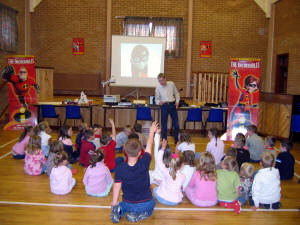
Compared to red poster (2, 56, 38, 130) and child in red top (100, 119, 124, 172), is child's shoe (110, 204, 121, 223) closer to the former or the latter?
child in red top (100, 119, 124, 172)

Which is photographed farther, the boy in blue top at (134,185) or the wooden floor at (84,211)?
the wooden floor at (84,211)

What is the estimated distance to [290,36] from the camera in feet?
34.6

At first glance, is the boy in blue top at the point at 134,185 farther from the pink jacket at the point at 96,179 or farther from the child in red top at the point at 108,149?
the child in red top at the point at 108,149

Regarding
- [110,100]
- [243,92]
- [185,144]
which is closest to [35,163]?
[185,144]

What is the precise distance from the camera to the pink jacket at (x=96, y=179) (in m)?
3.92

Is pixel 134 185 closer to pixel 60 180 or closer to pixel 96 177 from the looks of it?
pixel 96 177

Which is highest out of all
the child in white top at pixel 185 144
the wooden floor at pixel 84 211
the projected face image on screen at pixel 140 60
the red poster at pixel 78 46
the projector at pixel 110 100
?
the red poster at pixel 78 46

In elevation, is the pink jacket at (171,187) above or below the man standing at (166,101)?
below

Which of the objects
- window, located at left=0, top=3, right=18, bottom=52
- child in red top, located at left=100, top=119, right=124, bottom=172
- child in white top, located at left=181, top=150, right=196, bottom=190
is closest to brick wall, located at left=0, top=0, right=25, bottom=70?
window, located at left=0, top=3, right=18, bottom=52

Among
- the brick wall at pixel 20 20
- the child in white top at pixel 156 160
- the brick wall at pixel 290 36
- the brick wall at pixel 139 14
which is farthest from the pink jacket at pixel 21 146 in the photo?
the brick wall at pixel 290 36

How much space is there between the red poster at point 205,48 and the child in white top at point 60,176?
9805 millimetres

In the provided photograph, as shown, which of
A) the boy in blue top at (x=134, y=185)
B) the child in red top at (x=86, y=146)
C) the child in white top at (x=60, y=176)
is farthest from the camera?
the child in red top at (x=86, y=146)

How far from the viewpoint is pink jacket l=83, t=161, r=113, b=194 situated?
154 inches

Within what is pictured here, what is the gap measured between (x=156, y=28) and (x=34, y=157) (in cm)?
894
